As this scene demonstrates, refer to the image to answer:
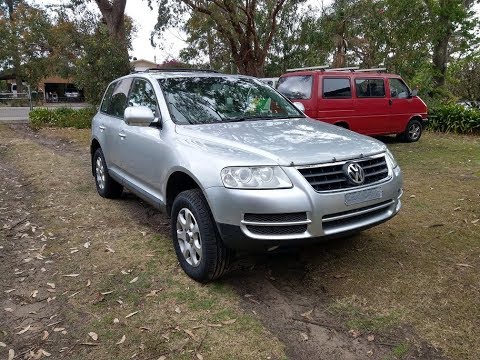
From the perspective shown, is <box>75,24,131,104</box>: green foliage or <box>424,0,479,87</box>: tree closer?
<box>75,24,131,104</box>: green foliage

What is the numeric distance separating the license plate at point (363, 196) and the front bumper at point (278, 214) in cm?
4

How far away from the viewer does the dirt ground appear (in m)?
2.61

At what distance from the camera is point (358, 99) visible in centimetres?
939

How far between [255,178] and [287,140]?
57 centimetres

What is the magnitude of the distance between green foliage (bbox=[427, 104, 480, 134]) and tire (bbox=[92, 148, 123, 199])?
10.5 meters

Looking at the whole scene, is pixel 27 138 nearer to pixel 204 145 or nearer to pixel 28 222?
pixel 28 222

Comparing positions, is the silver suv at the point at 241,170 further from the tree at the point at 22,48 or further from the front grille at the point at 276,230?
the tree at the point at 22,48

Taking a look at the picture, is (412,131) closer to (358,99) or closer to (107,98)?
(358,99)

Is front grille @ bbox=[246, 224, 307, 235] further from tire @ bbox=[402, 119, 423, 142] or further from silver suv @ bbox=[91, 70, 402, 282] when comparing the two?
tire @ bbox=[402, 119, 423, 142]

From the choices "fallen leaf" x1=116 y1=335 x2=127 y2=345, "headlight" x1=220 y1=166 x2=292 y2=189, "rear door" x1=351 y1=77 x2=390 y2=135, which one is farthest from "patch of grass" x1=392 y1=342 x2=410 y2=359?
"rear door" x1=351 y1=77 x2=390 y2=135

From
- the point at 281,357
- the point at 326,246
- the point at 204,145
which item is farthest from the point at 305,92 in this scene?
the point at 281,357

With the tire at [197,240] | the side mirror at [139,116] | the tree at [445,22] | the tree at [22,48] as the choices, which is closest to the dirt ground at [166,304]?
the tire at [197,240]

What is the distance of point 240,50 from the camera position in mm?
17484

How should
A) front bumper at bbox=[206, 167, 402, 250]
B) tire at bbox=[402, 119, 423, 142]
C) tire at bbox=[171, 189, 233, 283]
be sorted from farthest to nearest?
1. tire at bbox=[402, 119, 423, 142]
2. tire at bbox=[171, 189, 233, 283]
3. front bumper at bbox=[206, 167, 402, 250]
